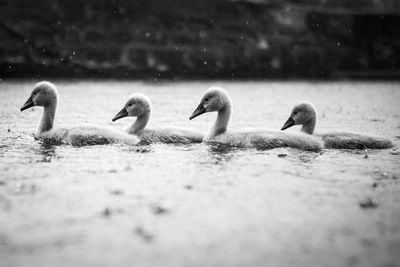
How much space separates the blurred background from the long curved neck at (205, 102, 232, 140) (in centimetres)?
1929

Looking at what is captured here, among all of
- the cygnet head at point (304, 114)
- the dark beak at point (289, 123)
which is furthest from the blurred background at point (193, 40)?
the cygnet head at point (304, 114)

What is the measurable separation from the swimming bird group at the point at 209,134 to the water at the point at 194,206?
0.86 ft

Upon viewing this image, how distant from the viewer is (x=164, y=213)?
5961 millimetres

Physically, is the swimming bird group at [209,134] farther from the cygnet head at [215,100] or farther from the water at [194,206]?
the water at [194,206]

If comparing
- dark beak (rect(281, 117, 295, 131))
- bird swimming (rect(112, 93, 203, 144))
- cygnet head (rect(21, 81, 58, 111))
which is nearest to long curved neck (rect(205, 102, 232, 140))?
bird swimming (rect(112, 93, 203, 144))

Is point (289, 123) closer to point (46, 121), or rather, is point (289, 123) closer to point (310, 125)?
point (310, 125)

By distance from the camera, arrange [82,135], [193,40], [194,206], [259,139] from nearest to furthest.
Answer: [194,206]
[259,139]
[82,135]
[193,40]

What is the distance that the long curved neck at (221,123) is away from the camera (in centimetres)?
1016

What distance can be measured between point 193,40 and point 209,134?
24.0 meters

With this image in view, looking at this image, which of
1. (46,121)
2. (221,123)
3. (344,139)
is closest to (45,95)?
(46,121)

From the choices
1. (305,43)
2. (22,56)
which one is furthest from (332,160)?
(305,43)

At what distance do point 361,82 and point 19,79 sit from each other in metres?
16.5

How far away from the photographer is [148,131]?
10.1 meters

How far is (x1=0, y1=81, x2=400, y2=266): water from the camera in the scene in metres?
4.94
